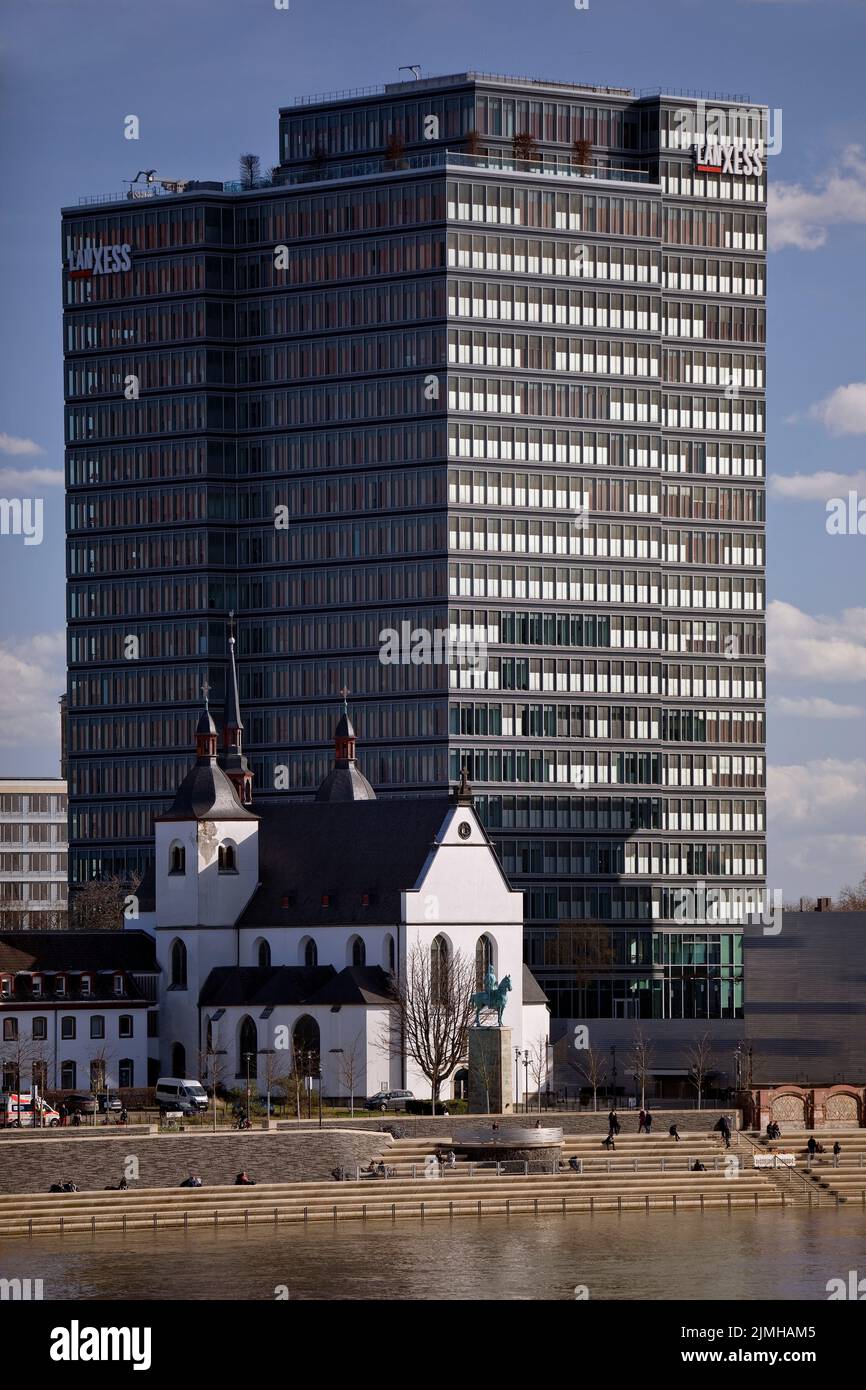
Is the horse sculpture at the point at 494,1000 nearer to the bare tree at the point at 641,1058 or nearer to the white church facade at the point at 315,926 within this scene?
the bare tree at the point at 641,1058

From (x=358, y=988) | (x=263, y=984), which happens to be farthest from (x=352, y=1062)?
(x=263, y=984)

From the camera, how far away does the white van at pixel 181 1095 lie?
515ft

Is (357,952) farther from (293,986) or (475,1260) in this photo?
(475,1260)

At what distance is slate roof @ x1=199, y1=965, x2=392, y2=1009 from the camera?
16888 cm

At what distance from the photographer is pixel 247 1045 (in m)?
173

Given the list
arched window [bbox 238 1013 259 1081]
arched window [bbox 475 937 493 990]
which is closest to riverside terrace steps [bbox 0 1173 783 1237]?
arched window [bbox 475 937 493 990]

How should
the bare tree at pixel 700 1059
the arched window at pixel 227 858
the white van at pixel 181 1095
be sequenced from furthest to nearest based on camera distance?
the arched window at pixel 227 858, the bare tree at pixel 700 1059, the white van at pixel 181 1095

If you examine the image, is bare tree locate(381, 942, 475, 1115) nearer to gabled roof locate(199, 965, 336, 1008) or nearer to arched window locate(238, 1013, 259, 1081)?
gabled roof locate(199, 965, 336, 1008)

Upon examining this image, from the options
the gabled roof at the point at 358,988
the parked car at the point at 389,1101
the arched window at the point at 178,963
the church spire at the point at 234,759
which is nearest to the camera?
the parked car at the point at 389,1101

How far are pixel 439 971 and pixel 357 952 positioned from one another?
21.7 ft

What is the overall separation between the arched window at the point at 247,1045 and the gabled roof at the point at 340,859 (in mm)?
7274

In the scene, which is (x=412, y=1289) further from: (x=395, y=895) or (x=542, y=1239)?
(x=395, y=895)

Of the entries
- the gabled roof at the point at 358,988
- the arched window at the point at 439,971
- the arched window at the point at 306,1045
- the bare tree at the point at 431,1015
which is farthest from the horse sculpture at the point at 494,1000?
the arched window at the point at 306,1045

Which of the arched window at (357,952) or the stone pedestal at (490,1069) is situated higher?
the arched window at (357,952)
